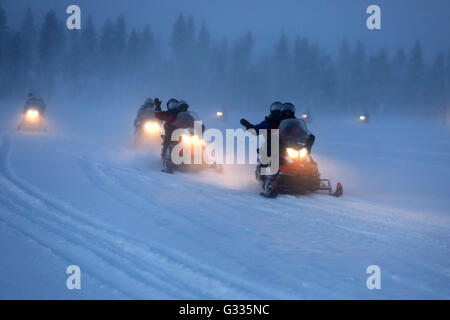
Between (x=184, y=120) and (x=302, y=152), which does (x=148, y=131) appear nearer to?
(x=184, y=120)

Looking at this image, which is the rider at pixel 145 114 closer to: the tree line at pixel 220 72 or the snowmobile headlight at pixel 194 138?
the snowmobile headlight at pixel 194 138

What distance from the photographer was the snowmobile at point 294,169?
24.2 ft

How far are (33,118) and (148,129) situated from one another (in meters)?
9.31

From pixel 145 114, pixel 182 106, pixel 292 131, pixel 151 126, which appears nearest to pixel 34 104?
pixel 145 114

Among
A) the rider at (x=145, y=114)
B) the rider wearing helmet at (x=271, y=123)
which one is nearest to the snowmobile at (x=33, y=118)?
the rider at (x=145, y=114)

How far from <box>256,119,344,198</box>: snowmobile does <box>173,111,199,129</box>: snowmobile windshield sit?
3.47 metres

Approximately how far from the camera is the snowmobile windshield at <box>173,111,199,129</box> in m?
10.4

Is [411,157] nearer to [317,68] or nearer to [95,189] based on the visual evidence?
[95,189]

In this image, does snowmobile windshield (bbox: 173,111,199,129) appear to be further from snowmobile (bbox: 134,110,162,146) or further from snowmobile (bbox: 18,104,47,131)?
snowmobile (bbox: 18,104,47,131)
